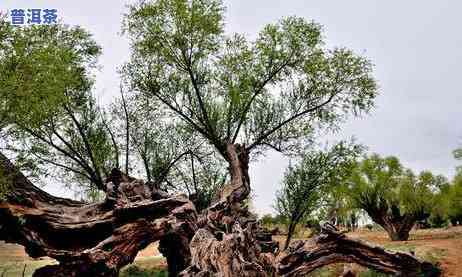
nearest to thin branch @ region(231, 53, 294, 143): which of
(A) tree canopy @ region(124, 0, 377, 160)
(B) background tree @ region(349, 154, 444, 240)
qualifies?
(A) tree canopy @ region(124, 0, 377, 160)

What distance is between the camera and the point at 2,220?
1170cm

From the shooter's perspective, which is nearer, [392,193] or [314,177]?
[314,177]

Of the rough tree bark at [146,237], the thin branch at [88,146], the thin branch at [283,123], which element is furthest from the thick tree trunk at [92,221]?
the thin branch at [283,123]

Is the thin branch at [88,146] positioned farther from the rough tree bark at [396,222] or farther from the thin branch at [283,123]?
the rough tree bark at [396,222]

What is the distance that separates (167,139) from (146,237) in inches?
360

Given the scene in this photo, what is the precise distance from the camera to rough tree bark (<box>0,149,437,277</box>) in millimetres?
10531

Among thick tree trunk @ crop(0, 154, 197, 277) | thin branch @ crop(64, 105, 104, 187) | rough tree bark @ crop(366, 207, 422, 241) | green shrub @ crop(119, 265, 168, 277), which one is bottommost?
green shrub @ crop(119, 265, 168, 277)

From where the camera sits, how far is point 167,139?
20.9 m

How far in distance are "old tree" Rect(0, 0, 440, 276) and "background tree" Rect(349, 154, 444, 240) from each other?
1884 cm

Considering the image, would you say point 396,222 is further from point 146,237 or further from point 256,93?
point 146,237

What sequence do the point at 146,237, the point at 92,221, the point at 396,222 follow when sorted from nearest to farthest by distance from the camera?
the point at 146,237
the point at 92,221
the point at 396,222

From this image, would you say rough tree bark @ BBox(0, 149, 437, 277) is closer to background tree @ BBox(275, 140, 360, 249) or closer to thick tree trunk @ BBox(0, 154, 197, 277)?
thick tree trunk @ BBox(0, 154, 197, 277)

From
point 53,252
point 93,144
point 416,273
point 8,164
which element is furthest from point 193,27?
point 416,273

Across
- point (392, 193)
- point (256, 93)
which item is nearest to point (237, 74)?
point (256, 93)
